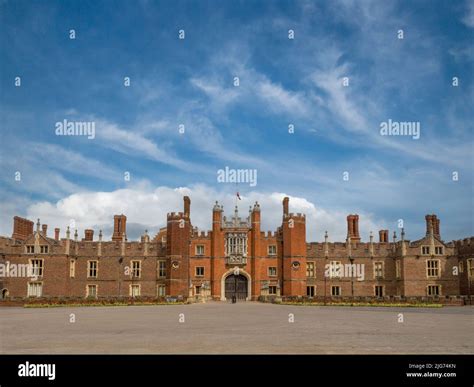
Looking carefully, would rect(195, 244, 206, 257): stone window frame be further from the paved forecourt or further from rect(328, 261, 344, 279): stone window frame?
the paved forecourt

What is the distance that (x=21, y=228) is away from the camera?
53.2 m

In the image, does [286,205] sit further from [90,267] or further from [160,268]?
[90,267]

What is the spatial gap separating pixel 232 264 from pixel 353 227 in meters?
15.1

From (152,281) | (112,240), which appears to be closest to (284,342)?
(152,281)

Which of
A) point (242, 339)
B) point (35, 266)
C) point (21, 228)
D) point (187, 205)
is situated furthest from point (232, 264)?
point (242, 339)

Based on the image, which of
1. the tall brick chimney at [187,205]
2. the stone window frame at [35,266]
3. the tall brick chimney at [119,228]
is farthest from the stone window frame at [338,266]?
the stone window frame at [35,266]

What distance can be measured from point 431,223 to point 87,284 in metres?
37.8

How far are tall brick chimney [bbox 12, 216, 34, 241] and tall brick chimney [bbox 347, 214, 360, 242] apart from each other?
36.7 metres

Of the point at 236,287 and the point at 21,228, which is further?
the point at 21,228

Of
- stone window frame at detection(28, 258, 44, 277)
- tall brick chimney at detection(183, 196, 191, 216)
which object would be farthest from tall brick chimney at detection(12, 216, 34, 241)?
tall brick chimney at detection(183, 196, 191, 216)

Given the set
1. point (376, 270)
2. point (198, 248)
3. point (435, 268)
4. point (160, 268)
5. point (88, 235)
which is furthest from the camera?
point (88, 235)

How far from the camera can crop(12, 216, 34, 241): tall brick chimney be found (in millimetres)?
52406
